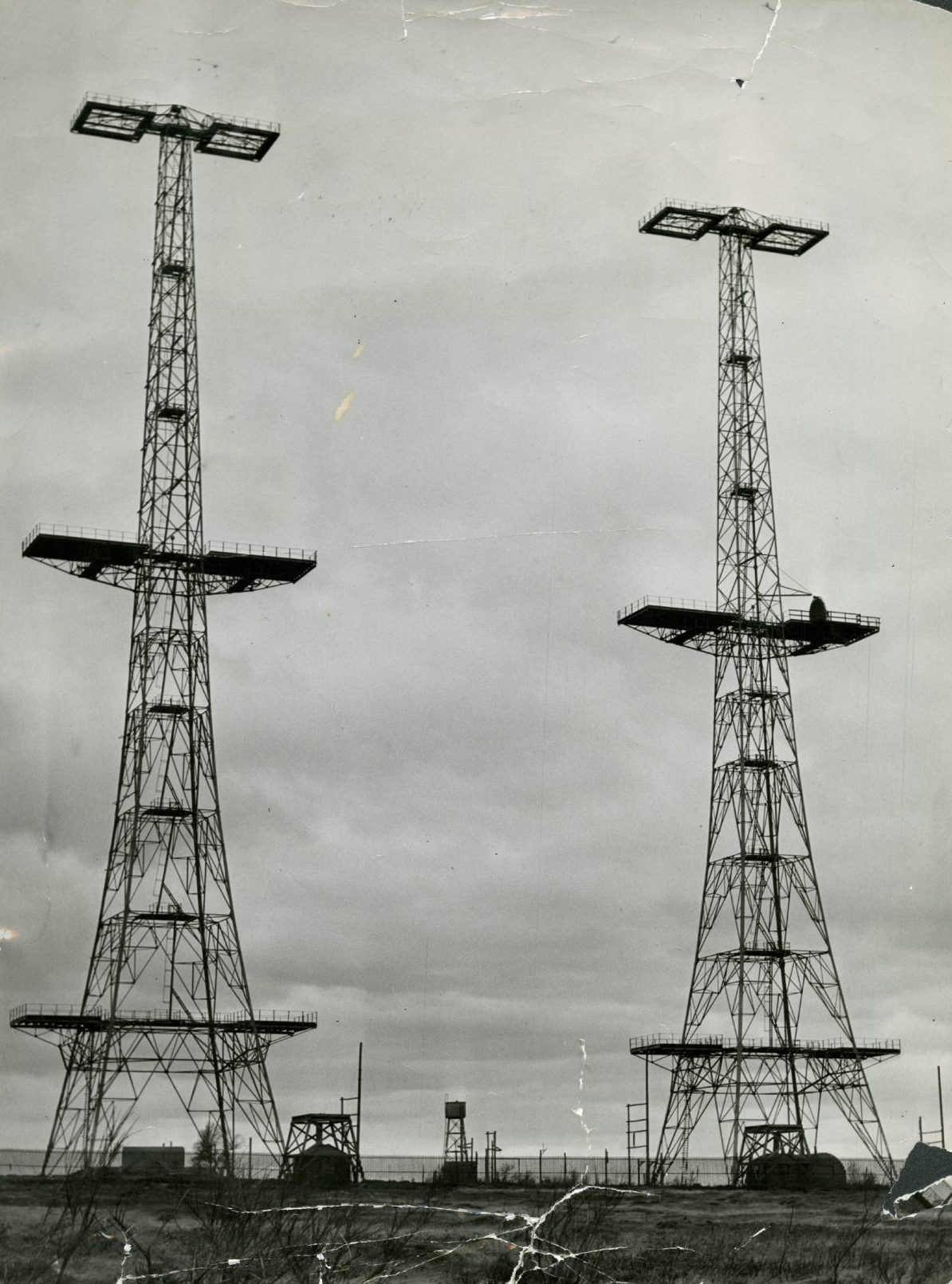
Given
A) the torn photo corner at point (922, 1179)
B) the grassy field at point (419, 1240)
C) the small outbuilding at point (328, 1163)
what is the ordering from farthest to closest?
1. the small outbuilding at point (328, 1163)
2. the torn photo corner at point (922, 1179)
3. the grassy field at point (419, 1240)

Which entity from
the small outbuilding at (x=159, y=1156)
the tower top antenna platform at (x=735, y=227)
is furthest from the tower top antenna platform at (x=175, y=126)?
the small outbuilding at (x=159, y=1156)

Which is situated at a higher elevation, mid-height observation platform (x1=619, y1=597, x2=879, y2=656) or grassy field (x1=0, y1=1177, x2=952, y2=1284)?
mid-height observation platform (x1=619, y1=597, x2=879, y2=656)

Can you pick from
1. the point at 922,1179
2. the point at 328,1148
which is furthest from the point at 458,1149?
the point at 922,1179

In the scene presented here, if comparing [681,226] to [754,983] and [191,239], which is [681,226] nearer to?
[191,239]

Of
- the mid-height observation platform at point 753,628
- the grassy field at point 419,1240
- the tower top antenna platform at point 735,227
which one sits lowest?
the grassy field at point 419,1240

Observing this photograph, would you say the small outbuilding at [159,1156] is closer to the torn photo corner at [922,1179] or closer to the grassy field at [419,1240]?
the grassy field at [419,1240]

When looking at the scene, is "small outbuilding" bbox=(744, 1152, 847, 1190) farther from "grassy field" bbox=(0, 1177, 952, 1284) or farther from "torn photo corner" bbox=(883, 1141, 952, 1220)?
"torn photo corner" bbox=(883, 1141, 952, 1220)

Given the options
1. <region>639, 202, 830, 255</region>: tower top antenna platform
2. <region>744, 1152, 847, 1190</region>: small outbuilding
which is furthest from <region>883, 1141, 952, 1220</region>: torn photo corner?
<region>639, 202, 830, 255</region>: tower top antenna platform

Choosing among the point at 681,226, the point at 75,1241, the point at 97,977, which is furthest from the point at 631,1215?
the point at 681,226
